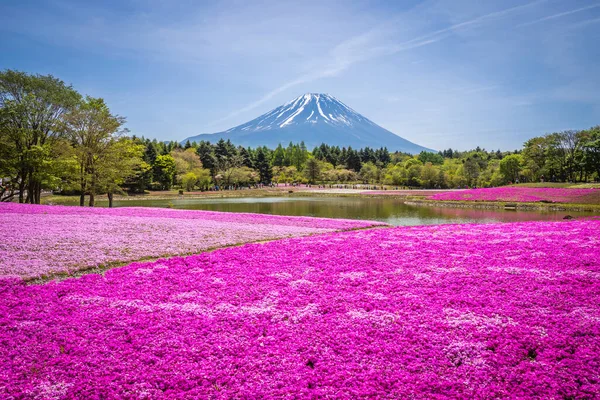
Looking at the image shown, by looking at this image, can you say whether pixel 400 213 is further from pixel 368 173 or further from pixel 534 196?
pixel 368 173

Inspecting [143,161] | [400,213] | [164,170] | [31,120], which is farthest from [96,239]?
[164,170]

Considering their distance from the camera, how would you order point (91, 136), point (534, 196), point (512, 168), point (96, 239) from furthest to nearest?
1. point (512, 168)
2. point (534, 196)
3. point (91, 136)
4. point (96, 239)

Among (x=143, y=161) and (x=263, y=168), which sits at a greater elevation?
(x=263, y=168)

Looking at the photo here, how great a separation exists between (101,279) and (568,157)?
10237 centimetres

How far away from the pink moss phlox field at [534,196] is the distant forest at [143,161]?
90.7 feet

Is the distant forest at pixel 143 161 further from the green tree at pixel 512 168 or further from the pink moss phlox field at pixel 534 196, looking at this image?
the pink moss phlox field at pixel 534 196

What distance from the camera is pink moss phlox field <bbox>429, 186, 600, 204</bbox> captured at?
163 feet

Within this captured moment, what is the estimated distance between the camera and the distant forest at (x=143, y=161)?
3662 centimetres

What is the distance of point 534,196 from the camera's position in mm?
→ 55156

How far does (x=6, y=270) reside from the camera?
11789mm

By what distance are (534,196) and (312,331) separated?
200 feet

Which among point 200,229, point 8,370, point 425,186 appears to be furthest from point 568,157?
point 8,370

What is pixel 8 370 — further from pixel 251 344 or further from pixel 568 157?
pixel 568 157

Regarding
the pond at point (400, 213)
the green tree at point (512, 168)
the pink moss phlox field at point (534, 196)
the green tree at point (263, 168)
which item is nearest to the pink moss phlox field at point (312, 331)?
the pond at point (400, 213)
